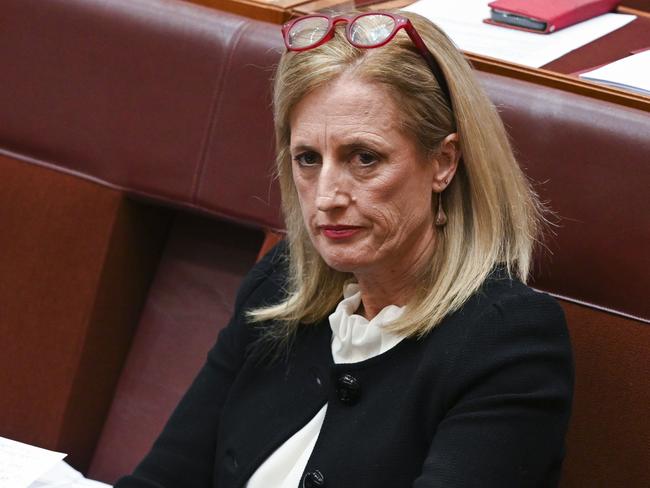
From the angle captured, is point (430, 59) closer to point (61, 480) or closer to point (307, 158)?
point (307, 158)

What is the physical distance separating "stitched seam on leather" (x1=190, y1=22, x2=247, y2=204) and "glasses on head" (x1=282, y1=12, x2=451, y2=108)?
0.42m

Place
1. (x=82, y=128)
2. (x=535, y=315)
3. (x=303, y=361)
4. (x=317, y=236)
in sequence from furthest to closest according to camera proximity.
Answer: (x=82, y=128) → (x=303, y=361) → (x=317, y=236) → (x=535, y=315)

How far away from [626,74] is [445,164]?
0.43m

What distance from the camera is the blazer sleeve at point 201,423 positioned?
178 cm

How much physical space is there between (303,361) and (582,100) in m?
0.54

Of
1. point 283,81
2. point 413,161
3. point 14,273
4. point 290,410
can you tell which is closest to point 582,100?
point 413,161

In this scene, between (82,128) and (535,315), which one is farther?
(82,128)

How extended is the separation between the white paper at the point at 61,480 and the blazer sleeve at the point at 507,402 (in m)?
0.53

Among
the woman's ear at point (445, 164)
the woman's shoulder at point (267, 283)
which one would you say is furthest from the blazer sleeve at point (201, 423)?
the woman's ear at point (445, 164)

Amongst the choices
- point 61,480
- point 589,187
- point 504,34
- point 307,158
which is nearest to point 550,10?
point 504,34

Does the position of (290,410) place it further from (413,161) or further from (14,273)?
(14,273)

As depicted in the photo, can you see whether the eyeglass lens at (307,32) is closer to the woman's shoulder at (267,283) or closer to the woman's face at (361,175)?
the woman's face at (361,175)

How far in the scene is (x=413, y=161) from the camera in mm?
1534

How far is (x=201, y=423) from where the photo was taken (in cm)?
179
